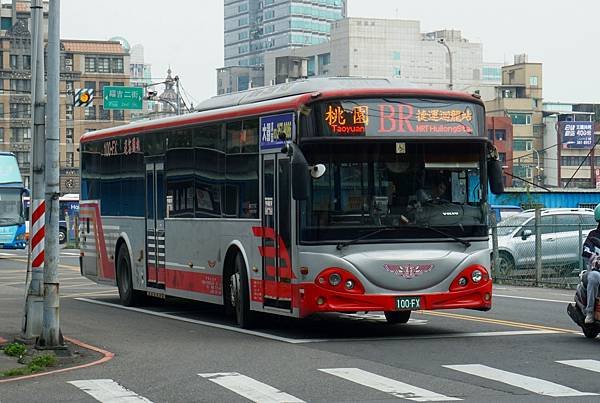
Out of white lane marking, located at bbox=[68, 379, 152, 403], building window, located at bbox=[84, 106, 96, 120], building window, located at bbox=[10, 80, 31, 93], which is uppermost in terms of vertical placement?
building window, located at bbox=[10, 80, 31, 93]

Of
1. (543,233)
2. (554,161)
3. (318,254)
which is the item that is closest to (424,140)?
(318,254)

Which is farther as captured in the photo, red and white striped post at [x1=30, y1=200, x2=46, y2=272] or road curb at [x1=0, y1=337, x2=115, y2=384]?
red and white striped post at [x1=30, y1=200, x2=46, y2=272]

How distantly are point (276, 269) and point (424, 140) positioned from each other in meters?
2.53

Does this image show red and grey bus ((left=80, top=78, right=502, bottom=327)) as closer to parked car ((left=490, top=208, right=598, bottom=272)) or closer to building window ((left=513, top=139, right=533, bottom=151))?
parked car ((left=490, top=208, right=598, bottom=272))

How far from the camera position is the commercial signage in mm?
16344

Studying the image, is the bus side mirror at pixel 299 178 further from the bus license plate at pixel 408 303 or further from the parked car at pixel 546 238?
the parked car at pixel 546 238

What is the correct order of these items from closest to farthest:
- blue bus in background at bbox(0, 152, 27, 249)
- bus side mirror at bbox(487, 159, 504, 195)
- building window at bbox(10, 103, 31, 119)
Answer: bus side mirror at bbox(487, 159, 504, 195) → blue bus in background at bbox(0, 152, 27, 249) → building window at bbox(10, 103, 31, 119)

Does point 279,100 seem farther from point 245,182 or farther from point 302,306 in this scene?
point 302,306

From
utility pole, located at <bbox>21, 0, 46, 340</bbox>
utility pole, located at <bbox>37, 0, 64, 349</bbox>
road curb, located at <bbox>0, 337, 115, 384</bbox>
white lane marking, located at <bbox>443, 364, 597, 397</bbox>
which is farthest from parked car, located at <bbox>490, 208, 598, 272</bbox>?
white lane marking, located at <bbox>443, 364, 597, 397</bbox>

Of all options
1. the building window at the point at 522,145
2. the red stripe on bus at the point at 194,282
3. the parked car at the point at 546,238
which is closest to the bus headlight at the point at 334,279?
the red stripe on bus at the point at 194,282

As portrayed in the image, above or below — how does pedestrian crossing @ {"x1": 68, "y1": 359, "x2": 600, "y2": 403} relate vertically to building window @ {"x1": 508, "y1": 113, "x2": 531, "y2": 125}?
below

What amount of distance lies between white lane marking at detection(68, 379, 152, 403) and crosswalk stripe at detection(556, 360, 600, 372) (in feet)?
15.2

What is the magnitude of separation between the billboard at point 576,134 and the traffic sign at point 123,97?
71.4 meters

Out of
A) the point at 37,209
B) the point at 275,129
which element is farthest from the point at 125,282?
the point at 275,129
